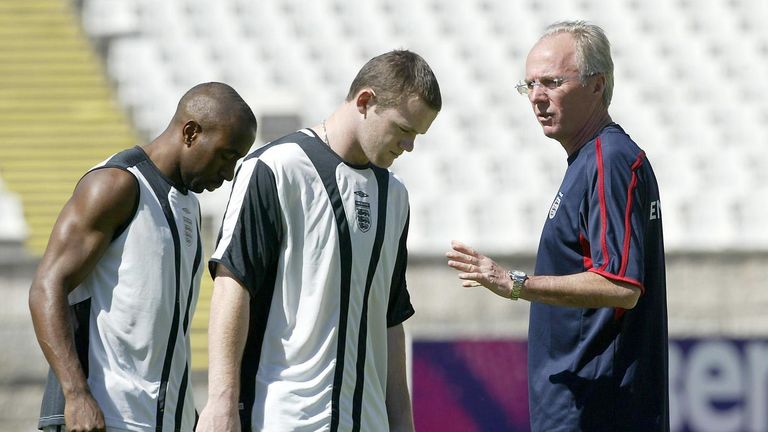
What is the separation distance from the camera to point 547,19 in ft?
35.1

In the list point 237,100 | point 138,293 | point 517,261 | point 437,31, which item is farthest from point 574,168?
point 437,31

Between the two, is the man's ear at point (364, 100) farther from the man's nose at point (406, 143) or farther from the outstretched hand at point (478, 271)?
the outstretched hand at point (478, 271)

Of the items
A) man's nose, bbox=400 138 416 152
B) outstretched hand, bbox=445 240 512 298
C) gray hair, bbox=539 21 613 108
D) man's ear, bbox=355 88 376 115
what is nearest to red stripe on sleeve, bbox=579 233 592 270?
outstretched hand, bbox=445 240 512 298

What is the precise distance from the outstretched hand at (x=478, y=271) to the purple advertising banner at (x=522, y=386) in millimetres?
4430

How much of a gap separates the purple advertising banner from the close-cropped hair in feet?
14.9

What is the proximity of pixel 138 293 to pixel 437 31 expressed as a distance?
772cm

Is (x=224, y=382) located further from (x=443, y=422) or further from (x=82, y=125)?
(x=82, y=125)

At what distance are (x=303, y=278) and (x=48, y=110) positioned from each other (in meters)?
8.62

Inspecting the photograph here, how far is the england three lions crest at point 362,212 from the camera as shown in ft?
10.3

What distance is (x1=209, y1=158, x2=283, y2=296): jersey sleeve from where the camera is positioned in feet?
9.76

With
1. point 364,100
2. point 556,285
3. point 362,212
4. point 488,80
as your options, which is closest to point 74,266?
point 362,212

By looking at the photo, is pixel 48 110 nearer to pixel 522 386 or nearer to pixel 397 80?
pixel 522 386

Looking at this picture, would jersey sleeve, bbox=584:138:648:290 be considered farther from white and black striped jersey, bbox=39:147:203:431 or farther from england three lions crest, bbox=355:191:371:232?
white and black striped jersey, bbox=39:147:203:431

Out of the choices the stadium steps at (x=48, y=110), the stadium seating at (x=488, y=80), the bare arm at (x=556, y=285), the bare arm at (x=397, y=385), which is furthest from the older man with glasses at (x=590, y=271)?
the stadium steps at (x=48, y=110)
